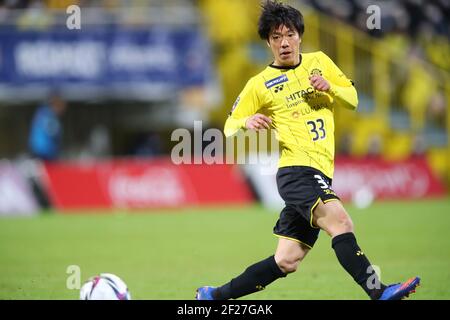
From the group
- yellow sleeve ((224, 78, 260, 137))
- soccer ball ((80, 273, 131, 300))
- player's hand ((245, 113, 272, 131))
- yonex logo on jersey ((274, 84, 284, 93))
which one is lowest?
soccer ball ((80, 273, 131, 300))

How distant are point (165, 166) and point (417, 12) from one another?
27.8 feet

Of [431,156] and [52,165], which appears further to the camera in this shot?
[431,156]

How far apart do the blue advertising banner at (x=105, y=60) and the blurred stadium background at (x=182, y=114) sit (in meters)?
0.03

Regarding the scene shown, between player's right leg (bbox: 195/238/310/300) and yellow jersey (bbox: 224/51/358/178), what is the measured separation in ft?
2.22

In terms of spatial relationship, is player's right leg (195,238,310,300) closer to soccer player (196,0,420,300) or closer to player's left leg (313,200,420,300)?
soccer player (196,0,420,300)

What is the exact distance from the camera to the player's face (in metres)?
7.25

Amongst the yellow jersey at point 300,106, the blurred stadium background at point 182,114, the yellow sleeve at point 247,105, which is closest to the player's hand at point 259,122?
the yellow jersey at point 300,106

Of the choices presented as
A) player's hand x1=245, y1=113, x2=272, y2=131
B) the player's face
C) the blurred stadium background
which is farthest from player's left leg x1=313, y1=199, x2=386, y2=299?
the blurred stadium background

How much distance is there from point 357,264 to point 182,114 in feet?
63.3

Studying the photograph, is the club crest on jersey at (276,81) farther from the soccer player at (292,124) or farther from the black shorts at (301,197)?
the black shorts at (301,197)

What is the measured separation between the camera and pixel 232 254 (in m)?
12.3
